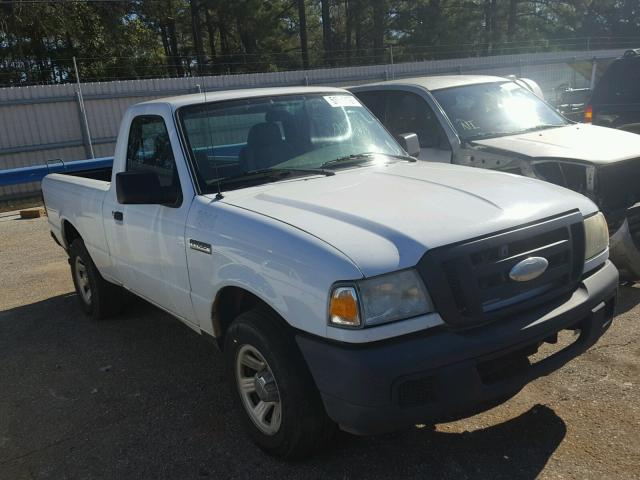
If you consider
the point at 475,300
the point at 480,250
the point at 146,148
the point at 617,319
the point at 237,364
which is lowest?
the point at 617,319

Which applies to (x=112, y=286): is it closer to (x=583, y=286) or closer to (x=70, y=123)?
(x=583, y=286)

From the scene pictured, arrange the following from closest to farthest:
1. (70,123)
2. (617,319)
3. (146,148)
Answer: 1. (146,148)
2. (617,319)
3. (70,123)

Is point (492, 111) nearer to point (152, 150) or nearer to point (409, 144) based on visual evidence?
point (409, 144)

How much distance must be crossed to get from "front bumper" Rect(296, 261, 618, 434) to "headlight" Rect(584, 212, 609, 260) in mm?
678

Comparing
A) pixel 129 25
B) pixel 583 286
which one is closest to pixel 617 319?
pixel 583 286

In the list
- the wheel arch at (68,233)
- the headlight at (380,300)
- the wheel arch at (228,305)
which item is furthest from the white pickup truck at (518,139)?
the wheel arch at (68,233)

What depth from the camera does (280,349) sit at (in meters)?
2.87

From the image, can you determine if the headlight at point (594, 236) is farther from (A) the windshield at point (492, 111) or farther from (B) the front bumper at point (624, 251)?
(A) the windshield at point (492, 111)

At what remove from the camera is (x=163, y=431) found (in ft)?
11.9

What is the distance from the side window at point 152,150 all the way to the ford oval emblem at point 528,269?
2.05 metres

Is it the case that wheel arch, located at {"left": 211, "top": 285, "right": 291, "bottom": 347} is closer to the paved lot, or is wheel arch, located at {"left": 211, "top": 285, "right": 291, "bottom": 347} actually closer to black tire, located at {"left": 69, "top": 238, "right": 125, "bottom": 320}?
the paved lot

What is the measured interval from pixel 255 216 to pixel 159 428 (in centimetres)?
151

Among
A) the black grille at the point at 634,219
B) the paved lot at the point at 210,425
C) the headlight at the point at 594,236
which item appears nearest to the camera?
the paved lot at the point at 210,425

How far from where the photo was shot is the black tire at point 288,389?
284 cm
